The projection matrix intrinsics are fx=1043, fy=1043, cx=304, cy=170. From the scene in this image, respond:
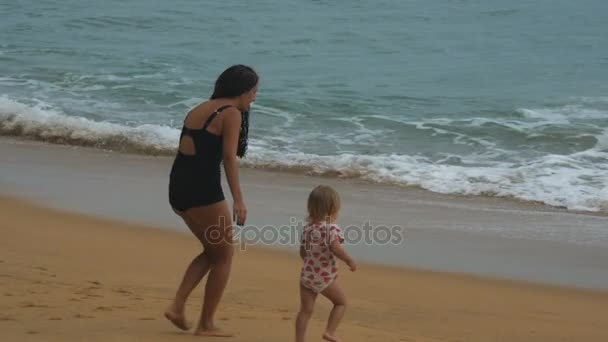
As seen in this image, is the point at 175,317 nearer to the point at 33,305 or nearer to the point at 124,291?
the point at 33,305

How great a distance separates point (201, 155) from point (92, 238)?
333cm

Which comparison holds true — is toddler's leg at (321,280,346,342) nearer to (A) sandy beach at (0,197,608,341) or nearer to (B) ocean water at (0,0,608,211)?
(A) sandy beach at (0,197,608,341)

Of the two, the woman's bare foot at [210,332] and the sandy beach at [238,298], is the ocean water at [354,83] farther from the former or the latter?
the woman's bare foot at [210,332]

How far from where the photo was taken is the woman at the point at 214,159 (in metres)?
5.03

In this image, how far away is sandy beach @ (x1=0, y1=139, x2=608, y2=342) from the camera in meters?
5.79

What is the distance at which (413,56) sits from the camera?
21.8 m

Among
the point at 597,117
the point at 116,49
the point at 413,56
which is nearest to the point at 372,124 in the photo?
the point at 597,117

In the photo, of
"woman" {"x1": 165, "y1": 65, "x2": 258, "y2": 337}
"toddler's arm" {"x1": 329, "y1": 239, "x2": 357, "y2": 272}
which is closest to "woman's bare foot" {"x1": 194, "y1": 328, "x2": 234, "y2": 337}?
"woman" {"x1": 165, "y1": 65, "x2": 258, "y2": 337}

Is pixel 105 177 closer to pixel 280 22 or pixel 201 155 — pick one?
pixel 201 155

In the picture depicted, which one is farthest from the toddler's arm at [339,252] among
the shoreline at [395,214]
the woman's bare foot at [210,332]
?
the shoreline at [395,214]

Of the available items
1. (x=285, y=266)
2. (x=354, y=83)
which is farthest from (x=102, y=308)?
(x=354, y=83)

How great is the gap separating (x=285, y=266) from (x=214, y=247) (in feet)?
8.00

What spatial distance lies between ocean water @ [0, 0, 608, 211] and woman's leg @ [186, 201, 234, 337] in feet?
18.8

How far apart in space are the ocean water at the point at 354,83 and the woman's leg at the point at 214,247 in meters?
5.72
